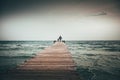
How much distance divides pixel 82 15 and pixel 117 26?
4.29 ft

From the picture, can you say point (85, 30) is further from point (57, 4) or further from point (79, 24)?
A: point (57, 4)

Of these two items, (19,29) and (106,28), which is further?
(19,29)

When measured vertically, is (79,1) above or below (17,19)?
above

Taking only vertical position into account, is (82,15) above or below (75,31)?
above

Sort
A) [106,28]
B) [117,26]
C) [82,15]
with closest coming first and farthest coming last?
[117,26], [106,28], [82,15]

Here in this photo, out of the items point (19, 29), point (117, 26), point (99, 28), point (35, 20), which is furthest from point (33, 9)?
point (117, 26)

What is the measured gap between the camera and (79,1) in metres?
6.12

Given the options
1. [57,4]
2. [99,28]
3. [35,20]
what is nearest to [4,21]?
[35,20]

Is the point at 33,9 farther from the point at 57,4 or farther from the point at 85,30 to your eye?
the point at 85,30

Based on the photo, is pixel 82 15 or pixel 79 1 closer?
pixel 79 1

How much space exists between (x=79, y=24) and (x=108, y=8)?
1.04 meters

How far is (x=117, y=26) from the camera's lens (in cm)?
583

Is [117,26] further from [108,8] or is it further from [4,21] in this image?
[4,21]

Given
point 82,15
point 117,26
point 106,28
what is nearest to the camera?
point 117,26
